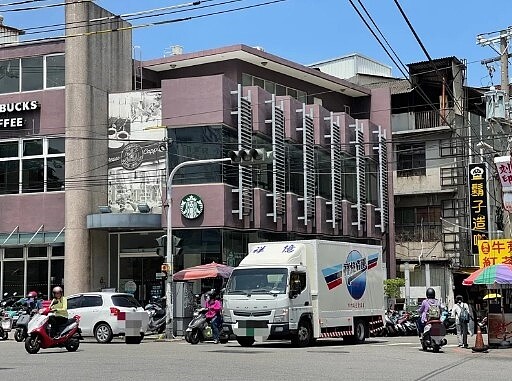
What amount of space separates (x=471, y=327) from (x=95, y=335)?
Answer: 1653 centimetres

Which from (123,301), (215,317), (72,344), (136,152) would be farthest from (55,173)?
(72,344)

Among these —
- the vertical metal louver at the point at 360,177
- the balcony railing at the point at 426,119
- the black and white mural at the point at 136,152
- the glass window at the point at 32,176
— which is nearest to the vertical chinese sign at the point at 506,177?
the black and white mural at the point at 136,152

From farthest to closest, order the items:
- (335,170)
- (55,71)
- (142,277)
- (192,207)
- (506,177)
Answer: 1. (335,170)
2. (55,71)
3. (142,277)
4. (192,207)
5. (506,177)

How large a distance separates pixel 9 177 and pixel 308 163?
1421 cm

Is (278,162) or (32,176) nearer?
(278,162)

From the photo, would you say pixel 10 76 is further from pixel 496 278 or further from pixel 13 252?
pixel 496 278

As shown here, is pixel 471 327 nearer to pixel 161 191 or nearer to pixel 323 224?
pixel 323 224

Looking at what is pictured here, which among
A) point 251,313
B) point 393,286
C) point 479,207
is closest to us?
point 251,313

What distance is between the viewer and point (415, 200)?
51.8 m

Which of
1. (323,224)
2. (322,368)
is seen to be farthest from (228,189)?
(322,368)

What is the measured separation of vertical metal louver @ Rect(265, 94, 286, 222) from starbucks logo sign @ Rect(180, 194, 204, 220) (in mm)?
3801

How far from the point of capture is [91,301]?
2692 cm

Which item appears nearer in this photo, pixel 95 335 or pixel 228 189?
pixel 95 335

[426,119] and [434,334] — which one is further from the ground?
[426,119]
